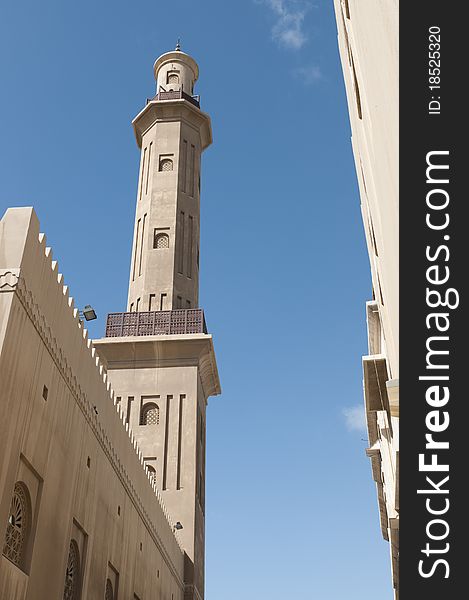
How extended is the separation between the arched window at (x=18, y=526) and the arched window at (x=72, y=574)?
182 centimetres

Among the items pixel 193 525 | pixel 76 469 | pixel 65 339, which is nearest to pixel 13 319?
pixel 65 339

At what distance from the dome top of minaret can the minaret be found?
0.05 metres

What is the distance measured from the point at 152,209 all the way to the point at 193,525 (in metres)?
10.6

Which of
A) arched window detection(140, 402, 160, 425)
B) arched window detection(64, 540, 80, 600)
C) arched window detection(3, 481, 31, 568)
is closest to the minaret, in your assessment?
arched window detection(140, 402, 160, 425)

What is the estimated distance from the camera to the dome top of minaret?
2966cm

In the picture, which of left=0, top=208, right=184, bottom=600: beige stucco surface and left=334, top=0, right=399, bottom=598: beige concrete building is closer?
left=334, top=0, right=399, bottom=598: beige concrete building

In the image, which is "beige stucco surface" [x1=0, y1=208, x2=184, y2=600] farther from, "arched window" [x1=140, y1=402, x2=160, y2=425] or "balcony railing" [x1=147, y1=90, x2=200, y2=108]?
"balcony railing" [x1=147, y1=90, x2=200, y2=108]

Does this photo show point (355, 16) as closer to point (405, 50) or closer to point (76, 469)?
point (405, 50)

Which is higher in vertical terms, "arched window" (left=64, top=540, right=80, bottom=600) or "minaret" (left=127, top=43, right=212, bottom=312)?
"minaret" (left=127, top=43, right=212, bottom=312)

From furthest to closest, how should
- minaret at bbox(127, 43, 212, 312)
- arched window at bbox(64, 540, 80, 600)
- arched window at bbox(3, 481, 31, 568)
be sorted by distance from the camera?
minaret at bbox(127, 43, 212, 312) < arched window at bbox(64, 540, 80, 600) < arched window at bbox(3, 481, 31, 568)

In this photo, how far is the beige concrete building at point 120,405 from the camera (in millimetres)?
8773

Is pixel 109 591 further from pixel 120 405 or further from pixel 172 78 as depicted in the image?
pixel 172 78

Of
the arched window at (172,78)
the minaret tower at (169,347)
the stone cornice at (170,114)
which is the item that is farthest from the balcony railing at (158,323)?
the arched window at (172,78)

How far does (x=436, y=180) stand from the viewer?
4625mm
